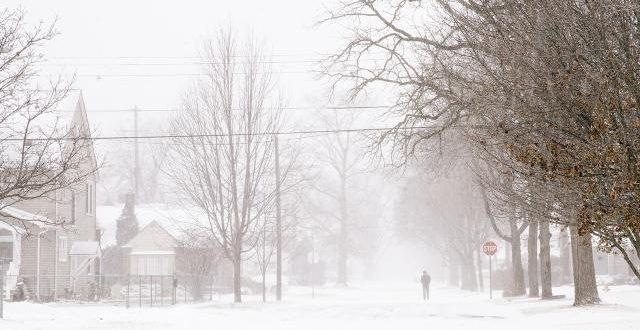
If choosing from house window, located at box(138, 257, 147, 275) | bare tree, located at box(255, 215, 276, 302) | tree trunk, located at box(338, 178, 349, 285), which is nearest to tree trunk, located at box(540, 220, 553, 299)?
bare tree, located at box(255, 215, 276, 302)

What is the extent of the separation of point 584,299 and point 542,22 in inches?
609

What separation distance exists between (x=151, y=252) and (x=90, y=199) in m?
10.3

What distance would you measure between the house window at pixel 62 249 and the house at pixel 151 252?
14411 millimetres

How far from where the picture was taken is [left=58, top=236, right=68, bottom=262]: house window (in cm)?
4531

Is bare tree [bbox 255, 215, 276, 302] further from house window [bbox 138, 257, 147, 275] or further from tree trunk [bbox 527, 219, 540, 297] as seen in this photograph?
tree trunk [bbox 527, 219, 540, 297]

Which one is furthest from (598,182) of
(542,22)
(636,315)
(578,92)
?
(636,315)

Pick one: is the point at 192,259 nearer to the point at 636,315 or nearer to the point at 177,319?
the point at 177,319

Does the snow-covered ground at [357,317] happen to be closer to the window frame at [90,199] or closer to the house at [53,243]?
the house at [53,243]

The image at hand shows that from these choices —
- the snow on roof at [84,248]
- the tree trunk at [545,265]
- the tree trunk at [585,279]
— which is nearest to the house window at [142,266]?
the snow on roof at [84,248]

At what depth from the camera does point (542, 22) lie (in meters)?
12.9

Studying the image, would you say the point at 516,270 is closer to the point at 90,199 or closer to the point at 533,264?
the point at 533,264

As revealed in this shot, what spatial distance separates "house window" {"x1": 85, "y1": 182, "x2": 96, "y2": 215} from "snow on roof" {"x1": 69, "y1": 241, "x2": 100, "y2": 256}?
13.0 feet

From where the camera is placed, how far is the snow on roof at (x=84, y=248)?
46.3m

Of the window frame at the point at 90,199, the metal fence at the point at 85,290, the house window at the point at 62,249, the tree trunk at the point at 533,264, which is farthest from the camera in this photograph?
the window frame at the point at 90,199
